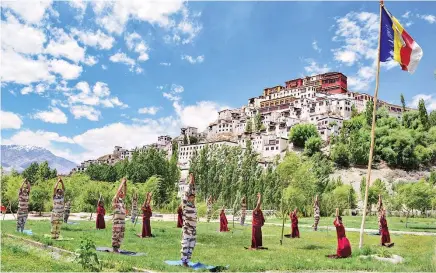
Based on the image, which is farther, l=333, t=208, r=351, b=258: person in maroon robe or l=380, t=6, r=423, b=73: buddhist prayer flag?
l=380, t=6, r=423, b=73: buddhist prayer flag

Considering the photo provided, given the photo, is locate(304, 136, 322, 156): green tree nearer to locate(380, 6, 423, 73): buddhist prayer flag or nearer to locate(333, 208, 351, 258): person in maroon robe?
locate(380, 6, 423, 73): buddhist prayer flag

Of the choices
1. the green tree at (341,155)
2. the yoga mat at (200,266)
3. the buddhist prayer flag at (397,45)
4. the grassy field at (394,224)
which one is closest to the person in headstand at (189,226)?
the yoga mat at (200,266)

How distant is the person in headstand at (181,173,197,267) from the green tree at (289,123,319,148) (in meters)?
95.2

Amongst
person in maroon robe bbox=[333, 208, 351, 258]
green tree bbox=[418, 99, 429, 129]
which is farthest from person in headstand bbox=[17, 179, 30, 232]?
green tree bbox=[418, 99, 429, 129]

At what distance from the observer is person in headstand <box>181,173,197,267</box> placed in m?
13.3

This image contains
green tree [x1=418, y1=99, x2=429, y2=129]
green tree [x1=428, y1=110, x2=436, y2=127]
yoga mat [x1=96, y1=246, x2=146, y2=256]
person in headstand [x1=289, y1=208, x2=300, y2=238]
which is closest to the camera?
yoga mat [x1=96, y1=246, x2=146, y2=256]

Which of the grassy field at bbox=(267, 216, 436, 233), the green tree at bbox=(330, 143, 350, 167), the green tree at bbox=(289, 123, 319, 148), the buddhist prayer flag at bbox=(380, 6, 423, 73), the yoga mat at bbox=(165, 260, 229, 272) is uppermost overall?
the green tree at bbox=(289, 123, 319, 148)

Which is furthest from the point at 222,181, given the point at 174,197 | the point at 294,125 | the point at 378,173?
the point at 294,125

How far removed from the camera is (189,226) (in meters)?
13.4

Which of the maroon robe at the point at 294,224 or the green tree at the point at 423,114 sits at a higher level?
the green tree at the point at 423,114

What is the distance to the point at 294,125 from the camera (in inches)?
4432

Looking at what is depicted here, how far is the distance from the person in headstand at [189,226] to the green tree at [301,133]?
95.2m

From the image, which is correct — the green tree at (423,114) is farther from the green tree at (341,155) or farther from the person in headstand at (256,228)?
the person in headstand at (256,228)

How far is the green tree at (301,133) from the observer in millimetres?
107062
